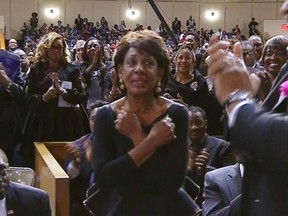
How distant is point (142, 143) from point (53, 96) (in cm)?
276

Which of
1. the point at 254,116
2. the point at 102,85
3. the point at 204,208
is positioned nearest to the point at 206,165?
the point at 204,208

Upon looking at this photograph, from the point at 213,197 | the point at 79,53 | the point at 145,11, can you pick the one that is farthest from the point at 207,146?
the point at 145,11

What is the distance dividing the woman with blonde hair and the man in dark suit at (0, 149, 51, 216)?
1.40 m

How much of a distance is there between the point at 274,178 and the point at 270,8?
1930 centimetres

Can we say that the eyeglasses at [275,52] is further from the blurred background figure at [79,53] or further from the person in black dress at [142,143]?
the blurred background figure at [79,53]

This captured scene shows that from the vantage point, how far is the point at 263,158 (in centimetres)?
110

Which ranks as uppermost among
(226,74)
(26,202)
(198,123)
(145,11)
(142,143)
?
(145,11)

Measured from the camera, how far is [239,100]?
117 cm

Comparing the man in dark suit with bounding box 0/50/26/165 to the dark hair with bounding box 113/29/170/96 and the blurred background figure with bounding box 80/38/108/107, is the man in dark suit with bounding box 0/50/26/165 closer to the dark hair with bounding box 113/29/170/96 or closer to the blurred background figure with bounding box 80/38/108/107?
the blurred background figure with bounding box 80/38/108/107

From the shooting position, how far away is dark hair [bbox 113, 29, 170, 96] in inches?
74.4

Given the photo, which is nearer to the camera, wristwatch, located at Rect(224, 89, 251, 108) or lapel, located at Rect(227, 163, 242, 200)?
wristwatch, located at Rect(224, 89, 251, 108)

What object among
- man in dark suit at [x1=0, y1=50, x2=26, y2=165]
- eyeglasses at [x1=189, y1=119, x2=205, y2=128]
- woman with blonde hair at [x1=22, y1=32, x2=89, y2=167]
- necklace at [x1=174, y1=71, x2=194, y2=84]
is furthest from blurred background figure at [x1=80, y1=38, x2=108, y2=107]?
eyeglasses at [x1=189, y1=119, x2=205, y2=128]

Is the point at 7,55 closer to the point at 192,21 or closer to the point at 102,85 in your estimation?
the point at 102,85

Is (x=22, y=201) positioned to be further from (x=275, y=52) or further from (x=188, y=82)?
(x=188, y=82)
